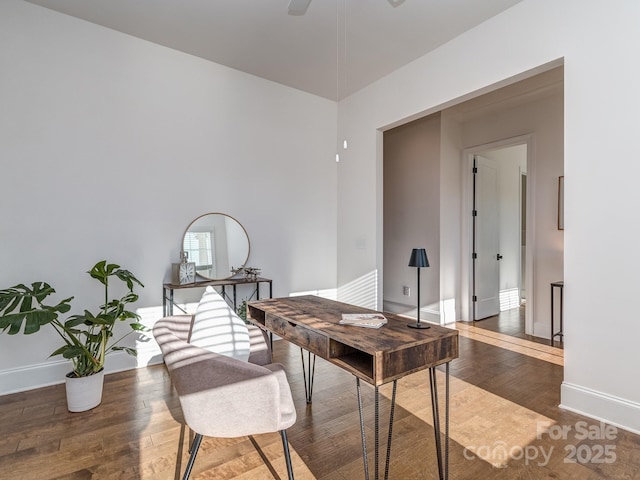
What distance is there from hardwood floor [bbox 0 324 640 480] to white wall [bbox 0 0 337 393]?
0.86m

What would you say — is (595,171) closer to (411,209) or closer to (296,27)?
(296,27)

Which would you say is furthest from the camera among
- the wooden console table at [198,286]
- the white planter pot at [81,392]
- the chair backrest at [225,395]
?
the wooden console table at [198,286]

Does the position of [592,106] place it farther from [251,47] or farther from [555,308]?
[251,47]

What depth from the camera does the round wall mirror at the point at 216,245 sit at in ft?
11.5

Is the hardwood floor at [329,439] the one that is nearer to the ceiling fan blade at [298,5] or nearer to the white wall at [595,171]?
the white wall at [595,171]

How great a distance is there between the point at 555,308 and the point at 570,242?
2.09 meters

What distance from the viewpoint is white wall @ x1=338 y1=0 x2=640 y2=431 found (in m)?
2.15

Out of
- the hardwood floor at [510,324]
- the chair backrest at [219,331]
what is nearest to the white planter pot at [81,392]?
the chair backrest at [219,331]

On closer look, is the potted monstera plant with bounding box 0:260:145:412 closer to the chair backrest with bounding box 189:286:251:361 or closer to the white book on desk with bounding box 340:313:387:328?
the chair backrest with bounding box 189:286:251:361

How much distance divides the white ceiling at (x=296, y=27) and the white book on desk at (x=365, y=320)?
7.26 ft

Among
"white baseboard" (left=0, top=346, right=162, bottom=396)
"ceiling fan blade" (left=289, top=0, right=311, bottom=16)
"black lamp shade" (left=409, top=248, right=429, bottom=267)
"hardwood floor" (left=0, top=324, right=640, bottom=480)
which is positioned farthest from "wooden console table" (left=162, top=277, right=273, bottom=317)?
"ceiling fan blade" (left=289, top=0, right=311, bottom=16)

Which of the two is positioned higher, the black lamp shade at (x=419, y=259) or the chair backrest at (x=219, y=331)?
the black lamp shade at (x=419, y=259)

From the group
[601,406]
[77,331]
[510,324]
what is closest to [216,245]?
[77,331]

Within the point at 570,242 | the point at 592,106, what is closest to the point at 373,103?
the point at 592,106
